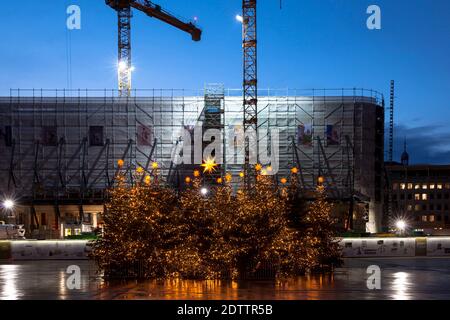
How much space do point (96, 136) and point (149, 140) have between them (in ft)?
20.4

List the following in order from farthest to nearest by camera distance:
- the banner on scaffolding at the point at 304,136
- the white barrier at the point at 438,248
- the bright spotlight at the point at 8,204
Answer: the banner on scaffolding at the point at 304,136 < the bright spotlight at the point at 8,204 < the white barrier at the point at 438,248

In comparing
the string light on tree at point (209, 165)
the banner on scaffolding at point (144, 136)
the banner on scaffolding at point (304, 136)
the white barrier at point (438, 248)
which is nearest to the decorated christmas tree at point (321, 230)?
the white barrier at point (438, 248)

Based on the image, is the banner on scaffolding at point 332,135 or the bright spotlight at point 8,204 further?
the banner on scaffolding at point 332,135

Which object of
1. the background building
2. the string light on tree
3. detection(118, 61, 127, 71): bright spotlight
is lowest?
the background building

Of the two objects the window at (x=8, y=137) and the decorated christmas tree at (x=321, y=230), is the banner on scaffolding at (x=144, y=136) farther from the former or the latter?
the decorated christmas tree at (x=321, y=230)

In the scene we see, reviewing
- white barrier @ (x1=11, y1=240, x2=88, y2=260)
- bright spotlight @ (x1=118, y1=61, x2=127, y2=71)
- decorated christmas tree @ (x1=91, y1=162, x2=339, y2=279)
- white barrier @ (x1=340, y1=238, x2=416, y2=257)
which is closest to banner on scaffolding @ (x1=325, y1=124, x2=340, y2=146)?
white barrier @ (x1=340, y1=238, x2=416, y2=257)

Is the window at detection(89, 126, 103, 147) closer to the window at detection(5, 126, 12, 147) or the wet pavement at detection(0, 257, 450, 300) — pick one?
the window at detection(5, 126, 12, 147)

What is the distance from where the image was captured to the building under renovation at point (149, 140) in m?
74.1

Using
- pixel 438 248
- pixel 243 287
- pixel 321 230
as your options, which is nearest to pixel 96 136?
pixel 438 248

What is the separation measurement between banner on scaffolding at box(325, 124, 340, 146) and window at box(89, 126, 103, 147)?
2634 centimetres

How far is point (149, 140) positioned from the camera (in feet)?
246

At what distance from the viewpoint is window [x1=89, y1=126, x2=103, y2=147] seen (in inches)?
2948

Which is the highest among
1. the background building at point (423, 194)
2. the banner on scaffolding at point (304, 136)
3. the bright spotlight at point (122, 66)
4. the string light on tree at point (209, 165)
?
the bright spotlight at point (122, 66)
